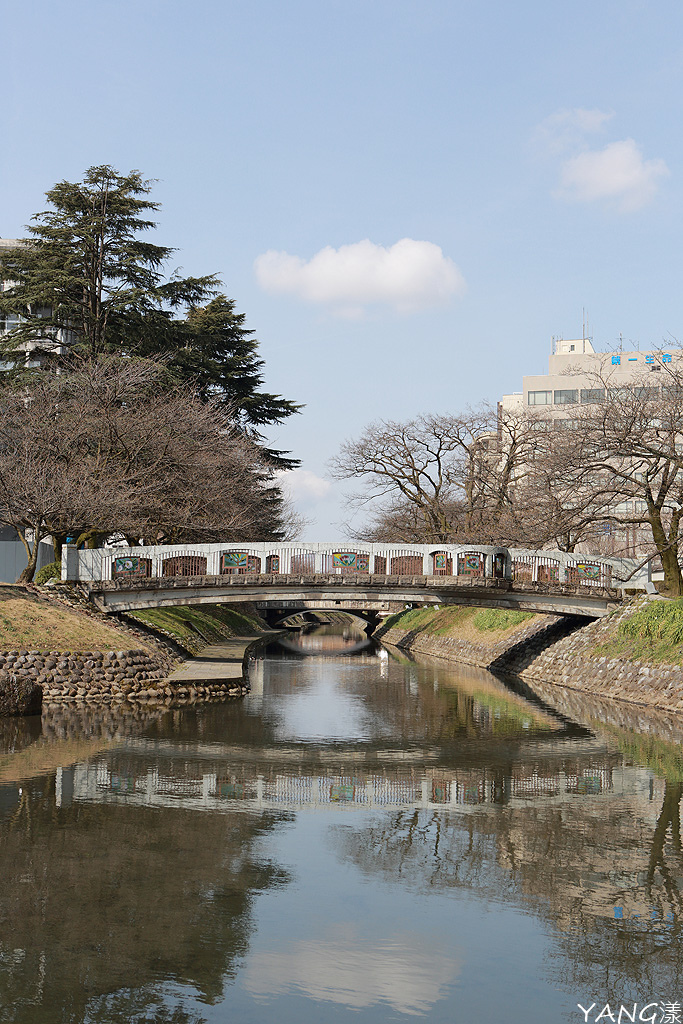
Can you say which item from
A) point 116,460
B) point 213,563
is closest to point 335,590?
point 213,563

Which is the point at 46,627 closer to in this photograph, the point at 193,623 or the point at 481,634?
the point at 193,623

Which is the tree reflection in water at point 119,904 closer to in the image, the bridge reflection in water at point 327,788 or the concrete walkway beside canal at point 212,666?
the bridge reflection in water at point 327,788

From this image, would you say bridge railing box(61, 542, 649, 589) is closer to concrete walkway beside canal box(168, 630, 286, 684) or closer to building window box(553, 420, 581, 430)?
concrete walkway beside canal box(168, 630, 286, 684)

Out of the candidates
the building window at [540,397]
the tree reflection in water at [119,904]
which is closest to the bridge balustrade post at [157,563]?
the tree reflection in water at [119,904]

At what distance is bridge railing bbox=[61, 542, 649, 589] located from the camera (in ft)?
123

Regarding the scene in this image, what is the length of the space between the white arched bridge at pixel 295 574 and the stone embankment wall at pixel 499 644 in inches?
241

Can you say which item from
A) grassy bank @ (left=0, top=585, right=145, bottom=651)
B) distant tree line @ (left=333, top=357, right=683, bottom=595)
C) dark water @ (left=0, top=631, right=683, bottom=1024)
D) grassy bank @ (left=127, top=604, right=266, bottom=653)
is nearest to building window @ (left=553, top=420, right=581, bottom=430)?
distant tree line @ (left=333, top=357, right=683, bottom=595)

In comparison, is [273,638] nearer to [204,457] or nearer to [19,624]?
[204,457]

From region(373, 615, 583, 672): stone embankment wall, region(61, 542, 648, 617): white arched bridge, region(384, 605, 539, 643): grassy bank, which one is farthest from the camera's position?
region(384, 605, 539, 643): grassy bank

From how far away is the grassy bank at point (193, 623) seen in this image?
41719 mm

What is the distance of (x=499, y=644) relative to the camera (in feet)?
167

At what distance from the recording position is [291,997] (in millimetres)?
9141

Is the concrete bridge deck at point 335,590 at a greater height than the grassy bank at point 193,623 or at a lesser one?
greater

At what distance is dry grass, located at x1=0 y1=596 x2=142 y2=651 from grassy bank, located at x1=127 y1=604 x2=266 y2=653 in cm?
525
